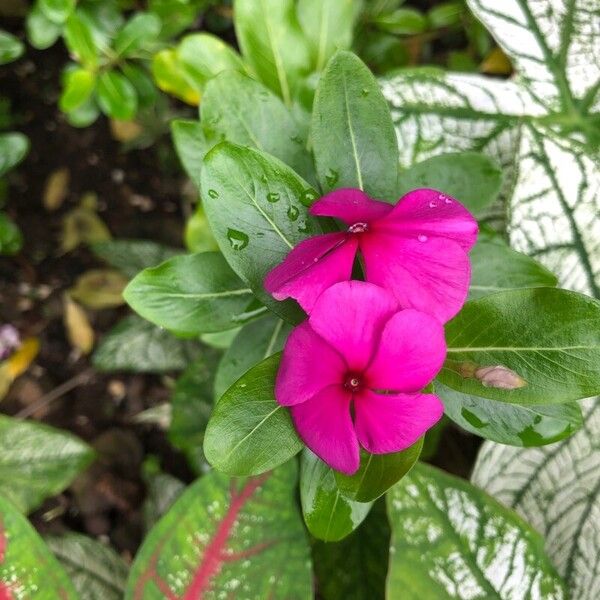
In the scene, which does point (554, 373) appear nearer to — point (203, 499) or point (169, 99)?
point (203, 499)

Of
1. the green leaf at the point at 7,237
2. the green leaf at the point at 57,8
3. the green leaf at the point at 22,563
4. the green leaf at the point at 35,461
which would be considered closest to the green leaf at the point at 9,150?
the green leaf at the point at 7,237

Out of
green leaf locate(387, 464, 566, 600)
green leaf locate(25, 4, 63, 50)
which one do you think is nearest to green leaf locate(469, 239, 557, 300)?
green leaf locate(387, 464, 566, 600)

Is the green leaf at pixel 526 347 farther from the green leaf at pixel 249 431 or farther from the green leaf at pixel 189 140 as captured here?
the green leaf at pixel 189 140

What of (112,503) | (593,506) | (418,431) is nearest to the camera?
(418,431)

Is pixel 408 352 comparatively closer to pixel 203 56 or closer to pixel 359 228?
pixel 359 228

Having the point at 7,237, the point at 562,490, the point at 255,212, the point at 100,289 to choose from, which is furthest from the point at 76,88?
the point at 562,490

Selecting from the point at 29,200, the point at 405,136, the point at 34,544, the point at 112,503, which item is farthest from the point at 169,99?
the point at 34,544
